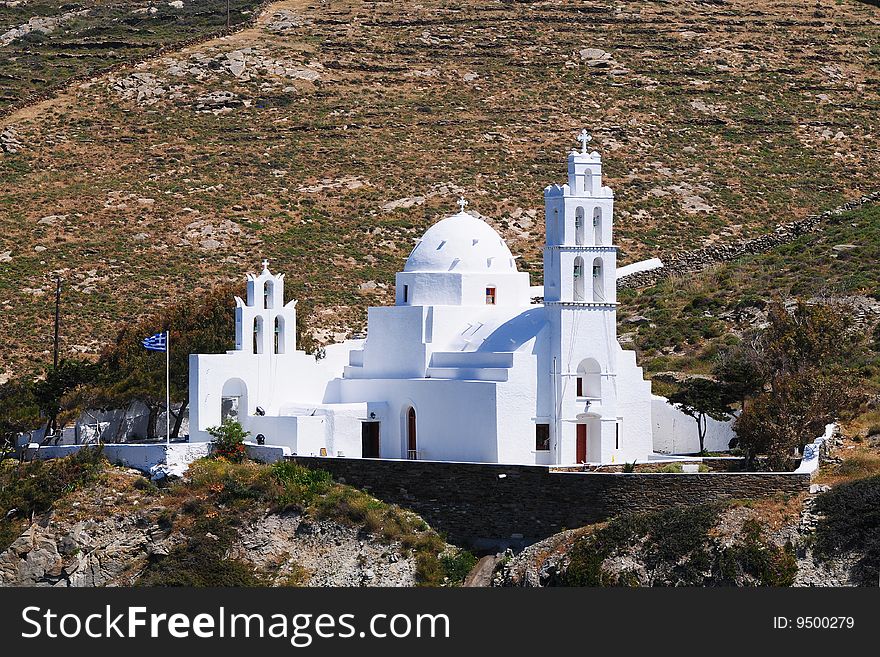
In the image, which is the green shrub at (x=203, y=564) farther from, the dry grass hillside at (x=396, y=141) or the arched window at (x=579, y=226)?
the dry grass hillside at (x=396, y=141)

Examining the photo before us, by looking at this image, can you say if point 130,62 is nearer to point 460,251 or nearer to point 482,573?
point 460,251

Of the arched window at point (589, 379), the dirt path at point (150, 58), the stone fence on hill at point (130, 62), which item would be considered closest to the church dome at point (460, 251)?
the arched window at point (589, 379)

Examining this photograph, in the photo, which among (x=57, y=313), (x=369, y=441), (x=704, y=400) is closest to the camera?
(x=704, y=400)

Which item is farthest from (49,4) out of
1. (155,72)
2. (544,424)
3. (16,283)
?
(544,424)

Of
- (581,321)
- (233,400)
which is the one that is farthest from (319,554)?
(581,321)

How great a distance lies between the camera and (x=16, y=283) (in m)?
76.7

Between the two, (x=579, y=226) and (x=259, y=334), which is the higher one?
(x=579, y=226)

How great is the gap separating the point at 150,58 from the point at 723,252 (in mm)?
37489

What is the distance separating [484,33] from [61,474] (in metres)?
59.1

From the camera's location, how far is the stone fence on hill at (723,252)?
78.2 metres

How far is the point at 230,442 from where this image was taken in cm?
5256

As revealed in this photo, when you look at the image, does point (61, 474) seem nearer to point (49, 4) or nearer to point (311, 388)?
point (311, 388)

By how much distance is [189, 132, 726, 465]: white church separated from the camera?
50.8 metres

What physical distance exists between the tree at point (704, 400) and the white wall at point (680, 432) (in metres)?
1.12
